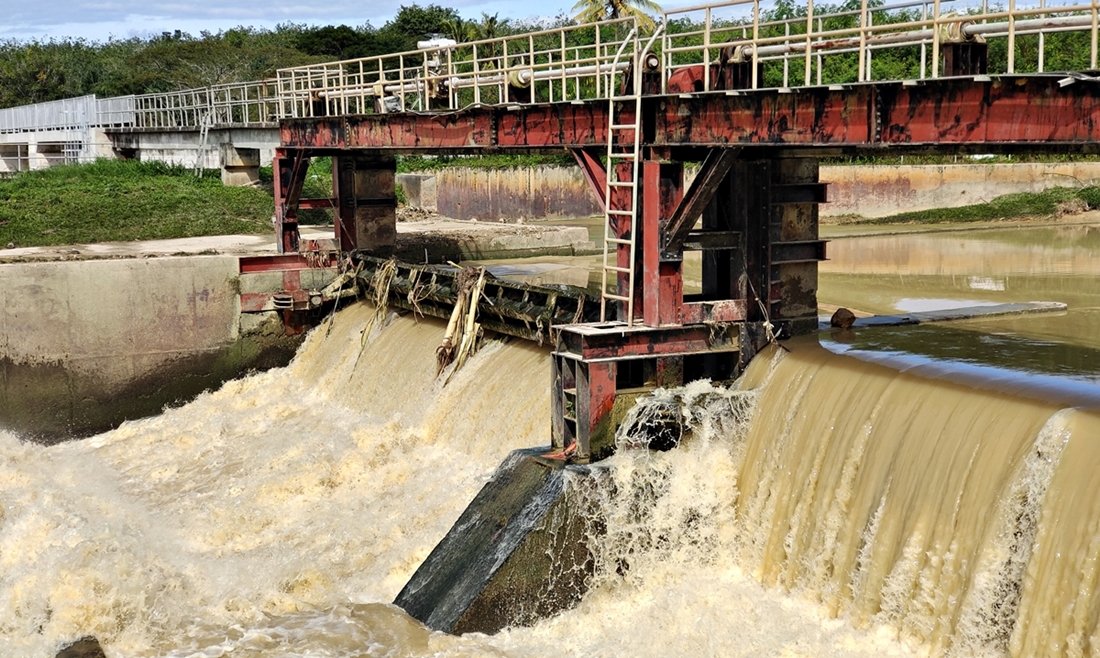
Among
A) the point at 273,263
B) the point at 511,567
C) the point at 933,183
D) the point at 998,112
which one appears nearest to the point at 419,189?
the point at 933,183

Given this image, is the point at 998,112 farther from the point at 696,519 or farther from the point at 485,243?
the point at 485,243

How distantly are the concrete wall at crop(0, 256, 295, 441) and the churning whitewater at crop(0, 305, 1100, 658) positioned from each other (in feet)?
11.3

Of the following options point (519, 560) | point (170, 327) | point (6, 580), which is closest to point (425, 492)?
point (519, 560)

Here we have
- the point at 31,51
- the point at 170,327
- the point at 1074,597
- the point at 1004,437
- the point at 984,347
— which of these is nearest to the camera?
the point at 1074,597

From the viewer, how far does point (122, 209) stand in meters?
34.6

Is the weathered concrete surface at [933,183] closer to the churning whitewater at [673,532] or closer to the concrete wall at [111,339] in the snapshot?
the concrete wall at [111,339]

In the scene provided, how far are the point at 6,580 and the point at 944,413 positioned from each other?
10768 mm

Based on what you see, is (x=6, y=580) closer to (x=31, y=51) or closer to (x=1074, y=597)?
(x=1074, y=597)

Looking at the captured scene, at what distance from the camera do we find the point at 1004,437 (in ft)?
38.0

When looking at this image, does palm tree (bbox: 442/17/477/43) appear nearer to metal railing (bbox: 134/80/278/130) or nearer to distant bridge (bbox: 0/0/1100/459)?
metal railing (bbox: 134/80/278/130)

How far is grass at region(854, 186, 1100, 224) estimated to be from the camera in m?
40.0

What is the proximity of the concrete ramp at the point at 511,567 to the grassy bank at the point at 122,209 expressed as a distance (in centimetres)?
1979

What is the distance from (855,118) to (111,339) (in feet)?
54.8

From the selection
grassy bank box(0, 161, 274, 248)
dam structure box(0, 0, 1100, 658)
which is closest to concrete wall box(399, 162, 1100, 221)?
grassy bank box(0, 161, 274, 248)
